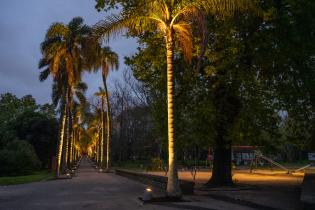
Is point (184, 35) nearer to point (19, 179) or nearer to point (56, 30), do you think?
point (56, 30)

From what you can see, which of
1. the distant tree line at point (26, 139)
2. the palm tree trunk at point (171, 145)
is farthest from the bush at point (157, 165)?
the palm tree trunk at point (171, 145)

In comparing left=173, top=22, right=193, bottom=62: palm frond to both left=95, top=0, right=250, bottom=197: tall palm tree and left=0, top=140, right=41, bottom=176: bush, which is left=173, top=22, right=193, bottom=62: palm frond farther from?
left=0, top=140, right=41, bottom=176: bush

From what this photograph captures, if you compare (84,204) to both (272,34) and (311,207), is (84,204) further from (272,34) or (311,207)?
(272,34)

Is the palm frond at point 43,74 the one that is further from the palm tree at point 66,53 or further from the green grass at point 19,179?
the green grass at point 19,179

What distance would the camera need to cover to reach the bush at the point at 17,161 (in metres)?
50.6

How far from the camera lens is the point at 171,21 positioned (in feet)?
64.5

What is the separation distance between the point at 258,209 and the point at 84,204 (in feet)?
19.7

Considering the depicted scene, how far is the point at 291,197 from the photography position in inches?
842

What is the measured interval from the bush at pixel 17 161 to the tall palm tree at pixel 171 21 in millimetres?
33736

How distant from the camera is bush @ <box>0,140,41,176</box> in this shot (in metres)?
50.6

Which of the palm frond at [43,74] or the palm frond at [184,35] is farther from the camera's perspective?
the palm frond at [43,74]

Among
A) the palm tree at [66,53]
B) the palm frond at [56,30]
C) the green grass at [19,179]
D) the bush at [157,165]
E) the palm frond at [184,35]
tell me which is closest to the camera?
→ the palm frond at [184,35]

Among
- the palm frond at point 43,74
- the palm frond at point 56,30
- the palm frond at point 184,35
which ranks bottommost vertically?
the palm frond at point 184,35

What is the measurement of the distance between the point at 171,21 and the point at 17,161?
36.2 metres
